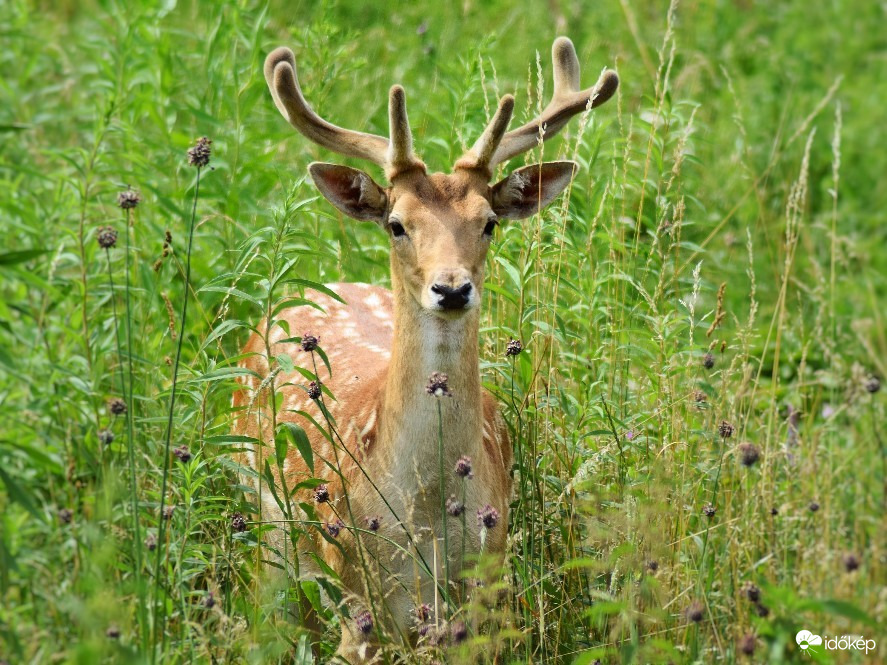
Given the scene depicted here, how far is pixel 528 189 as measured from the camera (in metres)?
4.80

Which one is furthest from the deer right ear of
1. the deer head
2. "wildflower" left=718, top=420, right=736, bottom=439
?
"wildflower" left=718, top=420, right=736, bottom=439

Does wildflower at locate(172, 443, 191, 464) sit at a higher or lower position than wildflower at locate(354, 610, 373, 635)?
higher

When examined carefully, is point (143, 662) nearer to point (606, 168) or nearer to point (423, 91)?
point (606, 168)

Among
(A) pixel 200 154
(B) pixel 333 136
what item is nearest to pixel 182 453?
(A) pixel 200 154

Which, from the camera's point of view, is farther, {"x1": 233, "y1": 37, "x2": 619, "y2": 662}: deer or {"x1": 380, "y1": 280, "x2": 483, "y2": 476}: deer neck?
{"x1": 380, "y1": 280, "x2": 483, "y2": 476}: deer neck

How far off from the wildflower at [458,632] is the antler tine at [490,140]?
67.9 inches

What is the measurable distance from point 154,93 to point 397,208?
5.92 ft

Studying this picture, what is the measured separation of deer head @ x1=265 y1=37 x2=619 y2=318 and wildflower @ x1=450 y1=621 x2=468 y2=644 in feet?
3.34

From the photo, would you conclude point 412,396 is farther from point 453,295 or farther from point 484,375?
point 484,375

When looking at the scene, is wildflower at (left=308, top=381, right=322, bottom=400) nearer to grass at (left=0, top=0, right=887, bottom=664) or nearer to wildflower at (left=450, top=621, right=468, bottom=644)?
grass at (left=0, top=0, right=887, bottom=664)

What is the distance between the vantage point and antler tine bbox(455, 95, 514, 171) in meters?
4.34

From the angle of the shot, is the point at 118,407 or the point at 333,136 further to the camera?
the point at 333,136

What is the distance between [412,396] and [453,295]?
0.46 metres

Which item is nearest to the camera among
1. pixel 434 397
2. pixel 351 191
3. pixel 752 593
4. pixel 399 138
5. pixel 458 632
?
pixel 752 593
